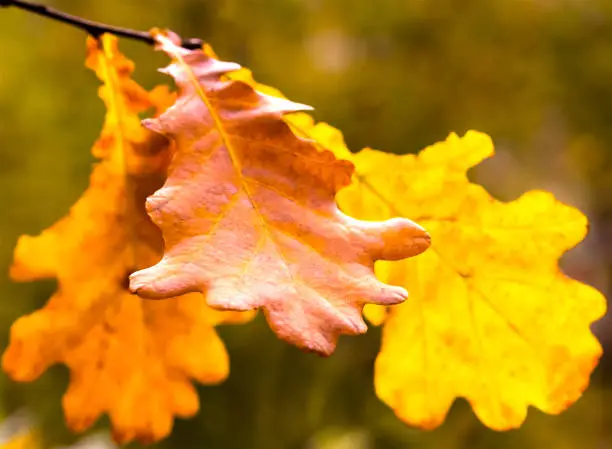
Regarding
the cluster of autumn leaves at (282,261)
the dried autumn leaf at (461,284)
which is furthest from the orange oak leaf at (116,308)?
the dried autumn leaf at (461,284)

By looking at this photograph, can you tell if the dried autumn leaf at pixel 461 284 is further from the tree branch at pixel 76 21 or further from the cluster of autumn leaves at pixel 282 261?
the tree branch at pixel 76 21

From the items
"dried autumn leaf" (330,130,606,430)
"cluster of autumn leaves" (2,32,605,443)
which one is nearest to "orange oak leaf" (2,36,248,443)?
"cluster of autumn leaves" (2,32,605,443)

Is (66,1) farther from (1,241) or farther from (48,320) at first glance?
(48,320)

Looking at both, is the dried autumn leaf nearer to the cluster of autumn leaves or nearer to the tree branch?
the cluster of autumn leaves

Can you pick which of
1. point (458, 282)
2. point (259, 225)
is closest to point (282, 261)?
point (259, 225)

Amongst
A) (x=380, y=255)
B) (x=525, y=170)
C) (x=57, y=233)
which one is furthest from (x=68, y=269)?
(x=525, y=170)

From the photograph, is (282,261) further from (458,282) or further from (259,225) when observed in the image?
(458,282)
